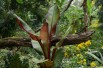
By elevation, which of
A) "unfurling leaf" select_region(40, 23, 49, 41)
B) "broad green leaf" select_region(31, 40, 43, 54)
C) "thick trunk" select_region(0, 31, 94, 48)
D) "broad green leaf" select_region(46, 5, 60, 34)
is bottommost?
"thick trunk" select_region(0, 31, 94, 48)

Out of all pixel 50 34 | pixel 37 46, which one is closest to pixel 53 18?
pixel 50 34

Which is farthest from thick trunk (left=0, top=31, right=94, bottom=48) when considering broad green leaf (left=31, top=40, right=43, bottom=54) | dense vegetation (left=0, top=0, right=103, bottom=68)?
broad green leaf (left=31, top=40, right=43, bottom=54)

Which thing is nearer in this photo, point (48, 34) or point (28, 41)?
point (48, 34)

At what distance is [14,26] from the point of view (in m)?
4.64

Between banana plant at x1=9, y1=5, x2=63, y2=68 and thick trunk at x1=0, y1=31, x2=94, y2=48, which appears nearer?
banana plant at x1=9, y1=5, x2=63, y2=68

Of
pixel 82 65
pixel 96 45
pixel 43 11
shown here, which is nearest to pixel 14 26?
pixel 43 11

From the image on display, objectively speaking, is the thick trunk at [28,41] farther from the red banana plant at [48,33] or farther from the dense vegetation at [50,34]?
the red banana plant at [48,33]

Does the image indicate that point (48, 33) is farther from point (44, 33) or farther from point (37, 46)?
point (37, 46)

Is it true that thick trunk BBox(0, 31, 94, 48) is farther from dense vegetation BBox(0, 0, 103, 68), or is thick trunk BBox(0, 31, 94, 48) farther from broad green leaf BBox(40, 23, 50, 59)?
broad green leaf BBox(40, 23, 50, 59)

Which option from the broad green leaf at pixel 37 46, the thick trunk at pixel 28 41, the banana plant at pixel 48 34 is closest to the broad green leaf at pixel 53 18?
the banana plant at pixel 48 34

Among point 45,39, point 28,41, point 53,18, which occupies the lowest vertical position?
point 28,41

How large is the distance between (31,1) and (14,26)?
0.77 meters

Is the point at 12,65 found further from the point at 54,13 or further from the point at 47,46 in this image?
the point at 54,13

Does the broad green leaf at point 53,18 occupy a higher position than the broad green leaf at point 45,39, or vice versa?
the broad green leaf at point 53,18
